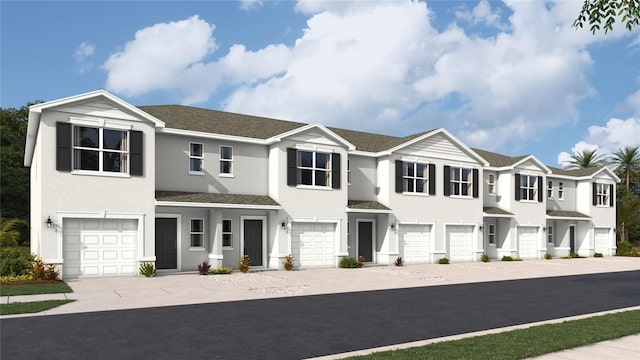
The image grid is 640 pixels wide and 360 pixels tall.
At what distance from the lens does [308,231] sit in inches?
1022

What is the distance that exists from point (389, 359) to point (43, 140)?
661 inches

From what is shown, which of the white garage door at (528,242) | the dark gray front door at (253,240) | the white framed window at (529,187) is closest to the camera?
the dark gray front door at (253,240)

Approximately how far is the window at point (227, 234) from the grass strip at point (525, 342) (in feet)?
53.0

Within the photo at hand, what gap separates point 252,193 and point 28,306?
1342 cm

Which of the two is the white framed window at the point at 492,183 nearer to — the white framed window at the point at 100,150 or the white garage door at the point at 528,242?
the white garage door at the point at 528,242

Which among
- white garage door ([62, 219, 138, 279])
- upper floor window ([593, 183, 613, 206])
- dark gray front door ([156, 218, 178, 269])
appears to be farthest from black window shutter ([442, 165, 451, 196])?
white garage door ([62, 219, 138, 279])

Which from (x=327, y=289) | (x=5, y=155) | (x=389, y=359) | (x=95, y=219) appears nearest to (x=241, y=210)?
(x=95, y=219)

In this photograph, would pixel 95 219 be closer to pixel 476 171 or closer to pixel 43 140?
pixel 43 140

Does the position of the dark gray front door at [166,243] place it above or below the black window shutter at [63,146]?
below

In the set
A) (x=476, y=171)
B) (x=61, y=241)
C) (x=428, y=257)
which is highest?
(x=476, y=171)

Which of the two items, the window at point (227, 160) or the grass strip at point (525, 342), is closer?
the grass strip at point (525, 342)

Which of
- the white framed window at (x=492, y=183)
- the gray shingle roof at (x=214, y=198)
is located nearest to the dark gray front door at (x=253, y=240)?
the gray shingle roof at (x=214, y=198)

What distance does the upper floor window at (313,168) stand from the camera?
25.4 meters

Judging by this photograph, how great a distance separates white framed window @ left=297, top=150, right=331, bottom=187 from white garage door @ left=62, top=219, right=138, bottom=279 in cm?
834
